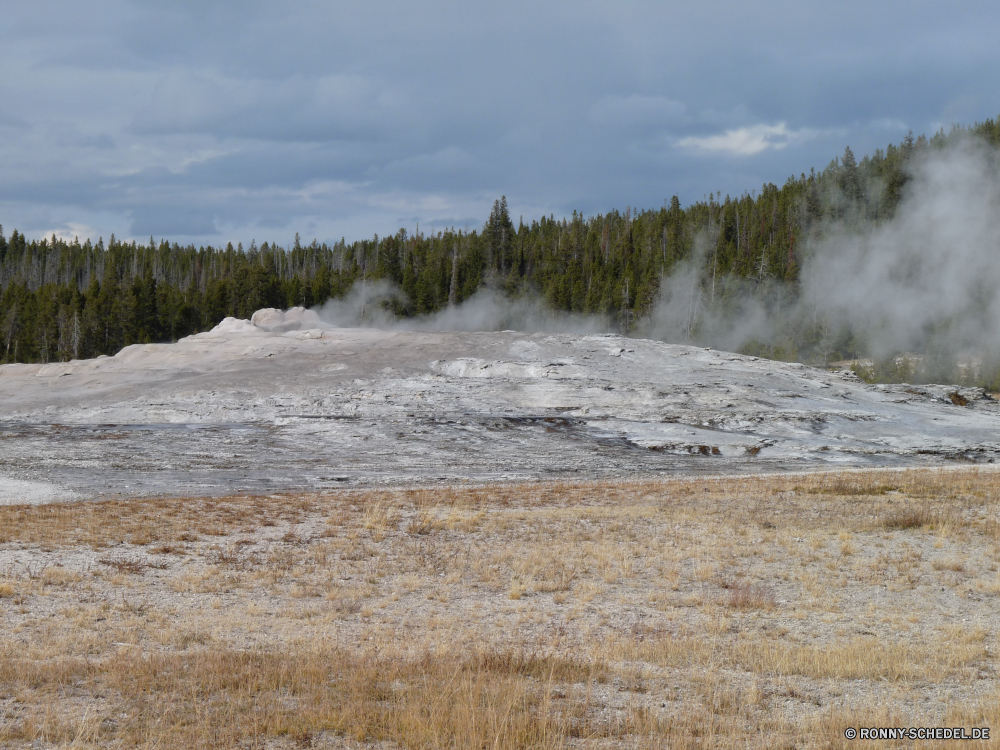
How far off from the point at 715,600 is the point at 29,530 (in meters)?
14.1

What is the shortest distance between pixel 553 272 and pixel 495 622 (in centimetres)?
10826

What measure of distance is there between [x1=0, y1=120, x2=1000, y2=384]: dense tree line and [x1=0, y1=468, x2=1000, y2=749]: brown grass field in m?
68.2

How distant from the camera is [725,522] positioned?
65.5 feet

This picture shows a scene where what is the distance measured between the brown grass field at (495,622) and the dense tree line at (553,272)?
224 feet

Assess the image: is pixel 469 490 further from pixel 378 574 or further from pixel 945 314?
pixel 945 314

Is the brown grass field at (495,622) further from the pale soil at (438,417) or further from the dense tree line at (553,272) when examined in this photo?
the dense tree line at (553,272)

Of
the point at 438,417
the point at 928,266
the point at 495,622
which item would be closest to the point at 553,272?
the point at 928,266

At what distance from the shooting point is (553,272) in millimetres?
118500

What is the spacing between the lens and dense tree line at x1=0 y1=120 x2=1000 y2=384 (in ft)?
322

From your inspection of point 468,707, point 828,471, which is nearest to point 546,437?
point 828,471

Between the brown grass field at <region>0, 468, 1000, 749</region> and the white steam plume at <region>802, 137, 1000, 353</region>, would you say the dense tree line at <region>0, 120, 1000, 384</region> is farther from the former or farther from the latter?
the brown grass field at <region>0, 468, 1000, 749</region>

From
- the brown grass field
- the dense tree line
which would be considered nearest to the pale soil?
the brown grass field

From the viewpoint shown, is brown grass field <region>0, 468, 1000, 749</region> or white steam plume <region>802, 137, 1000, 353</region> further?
white steam plume <region>802, 137, 1000, 353</region>

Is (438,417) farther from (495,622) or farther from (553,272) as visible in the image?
(553,272)
